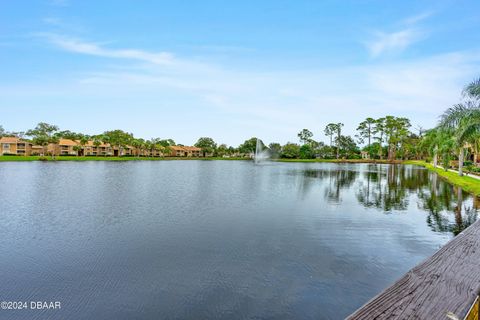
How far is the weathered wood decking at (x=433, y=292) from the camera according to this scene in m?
2.19

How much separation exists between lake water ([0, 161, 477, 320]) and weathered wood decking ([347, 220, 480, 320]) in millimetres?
2765

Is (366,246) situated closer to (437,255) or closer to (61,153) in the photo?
(437,255)

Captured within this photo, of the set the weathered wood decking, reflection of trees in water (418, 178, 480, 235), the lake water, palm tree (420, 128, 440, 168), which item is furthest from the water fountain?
the weathered wood decking

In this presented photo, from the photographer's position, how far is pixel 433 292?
2.53m

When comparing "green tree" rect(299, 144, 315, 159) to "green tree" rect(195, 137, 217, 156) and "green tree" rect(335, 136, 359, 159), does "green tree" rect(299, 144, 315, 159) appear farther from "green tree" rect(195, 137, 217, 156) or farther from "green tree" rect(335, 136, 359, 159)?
"green tree" rect(195, 137, 217, 156)

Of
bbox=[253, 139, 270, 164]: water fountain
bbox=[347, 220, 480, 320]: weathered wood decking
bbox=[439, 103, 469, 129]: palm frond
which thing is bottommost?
bbox=[347, 220, 480, 320]: weathered wood decking

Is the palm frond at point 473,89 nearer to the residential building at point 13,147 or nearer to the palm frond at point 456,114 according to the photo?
the palm frond at point 456,114

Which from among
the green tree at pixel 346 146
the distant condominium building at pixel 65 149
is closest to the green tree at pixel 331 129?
the green tree at pixel 346 146

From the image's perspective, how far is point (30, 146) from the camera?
83.5m

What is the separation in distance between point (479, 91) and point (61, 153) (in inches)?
3803

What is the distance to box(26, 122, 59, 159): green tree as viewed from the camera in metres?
79.0

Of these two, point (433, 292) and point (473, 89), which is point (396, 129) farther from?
point (433, 292)

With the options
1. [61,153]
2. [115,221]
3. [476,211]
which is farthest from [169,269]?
[61,153]

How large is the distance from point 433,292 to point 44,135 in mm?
100170
